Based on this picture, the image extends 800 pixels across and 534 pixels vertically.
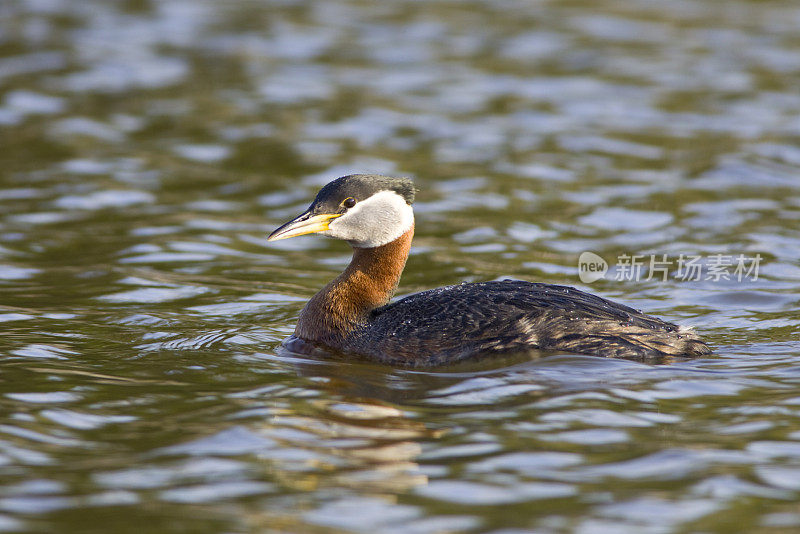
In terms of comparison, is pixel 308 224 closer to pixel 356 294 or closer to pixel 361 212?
pixel 361 212

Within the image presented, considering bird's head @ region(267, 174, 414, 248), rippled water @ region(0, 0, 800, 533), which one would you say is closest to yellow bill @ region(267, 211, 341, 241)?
bird's head @ region(267, 174, 414, 248)

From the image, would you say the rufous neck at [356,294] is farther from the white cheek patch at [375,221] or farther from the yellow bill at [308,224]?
the yellow bill at [308,224]

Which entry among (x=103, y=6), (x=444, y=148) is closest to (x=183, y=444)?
(x=444, y=148)

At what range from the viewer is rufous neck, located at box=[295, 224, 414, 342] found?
987 cm

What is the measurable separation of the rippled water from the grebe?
0.72 feet

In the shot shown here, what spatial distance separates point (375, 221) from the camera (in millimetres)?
10000

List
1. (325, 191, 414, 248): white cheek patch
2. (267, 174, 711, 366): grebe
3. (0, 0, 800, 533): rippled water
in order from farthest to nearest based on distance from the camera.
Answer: (325, 191, 414, 248): white cheek patch < (267, 174, 711, 366): grebe < (0, 0, 800, 533): rippled water

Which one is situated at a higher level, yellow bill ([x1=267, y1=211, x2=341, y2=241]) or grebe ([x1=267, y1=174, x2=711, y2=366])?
yellow bill ([x1=267, y1=211, x2=341, y2=241])

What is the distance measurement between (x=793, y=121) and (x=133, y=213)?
10493 millimetres

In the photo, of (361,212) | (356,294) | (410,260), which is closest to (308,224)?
(361,212)

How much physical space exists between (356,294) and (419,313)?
2.57 ft

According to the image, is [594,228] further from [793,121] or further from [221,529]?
[221,529]

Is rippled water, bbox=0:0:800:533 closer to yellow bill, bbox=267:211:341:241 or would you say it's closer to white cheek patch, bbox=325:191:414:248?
yellow bill, bbox=267:211:341:241

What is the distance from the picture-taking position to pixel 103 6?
941 inches
